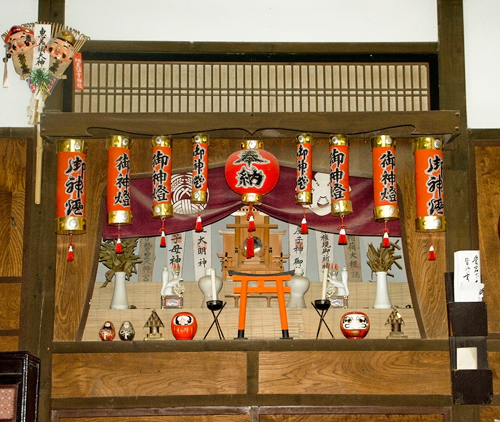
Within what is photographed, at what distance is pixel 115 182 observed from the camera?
6035 millimetres

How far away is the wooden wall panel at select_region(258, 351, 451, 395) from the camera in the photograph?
601 cm

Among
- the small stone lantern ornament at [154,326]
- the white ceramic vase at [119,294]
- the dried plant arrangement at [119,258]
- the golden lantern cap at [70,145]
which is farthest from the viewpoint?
the dried plant arrangement at [119,258]

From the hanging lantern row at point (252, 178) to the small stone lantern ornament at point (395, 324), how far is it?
1.88 feet

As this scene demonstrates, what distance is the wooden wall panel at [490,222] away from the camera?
6.20m

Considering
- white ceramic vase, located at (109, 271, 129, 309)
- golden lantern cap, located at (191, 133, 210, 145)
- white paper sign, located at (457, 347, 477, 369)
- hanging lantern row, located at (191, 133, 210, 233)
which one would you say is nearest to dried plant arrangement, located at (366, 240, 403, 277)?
white paper sign, located at (457, 347, 477, 369)

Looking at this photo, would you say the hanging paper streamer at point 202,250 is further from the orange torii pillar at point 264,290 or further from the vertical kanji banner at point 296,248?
the orange torii pillar at point 264,290

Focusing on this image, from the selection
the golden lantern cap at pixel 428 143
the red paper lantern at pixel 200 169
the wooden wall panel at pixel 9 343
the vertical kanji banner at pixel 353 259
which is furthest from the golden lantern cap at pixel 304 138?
the wooden wall panel at pixel 9 343

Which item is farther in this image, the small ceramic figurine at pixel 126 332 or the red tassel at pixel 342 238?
the small ceramic figurine at pixel 126 332

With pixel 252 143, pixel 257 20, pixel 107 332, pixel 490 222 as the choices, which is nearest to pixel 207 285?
pixel 107 332

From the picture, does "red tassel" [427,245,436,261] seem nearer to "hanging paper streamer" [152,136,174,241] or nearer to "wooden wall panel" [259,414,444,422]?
"wooden wall panel" [259,414,444,422]

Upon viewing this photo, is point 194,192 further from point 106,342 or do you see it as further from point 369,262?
point 369,262

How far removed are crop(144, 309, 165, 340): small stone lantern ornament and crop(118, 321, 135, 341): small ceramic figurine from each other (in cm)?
12

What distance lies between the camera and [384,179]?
19.6 ft

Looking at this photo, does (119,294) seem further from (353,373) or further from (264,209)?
(353,373)
